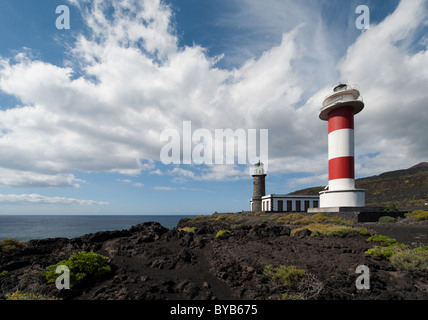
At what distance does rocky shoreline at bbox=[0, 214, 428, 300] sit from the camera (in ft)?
19.0

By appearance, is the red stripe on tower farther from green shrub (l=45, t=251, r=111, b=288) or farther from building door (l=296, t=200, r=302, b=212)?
green shrub (l=45, t=251, r=111, b=288)

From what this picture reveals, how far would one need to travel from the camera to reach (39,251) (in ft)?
36.5

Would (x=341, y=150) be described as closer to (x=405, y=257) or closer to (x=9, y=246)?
(x=405, y=257)

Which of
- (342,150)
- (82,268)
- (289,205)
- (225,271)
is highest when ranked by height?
(342,150)

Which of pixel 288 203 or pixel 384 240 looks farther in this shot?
pixel 288 203

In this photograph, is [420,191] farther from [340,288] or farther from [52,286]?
[52,286]

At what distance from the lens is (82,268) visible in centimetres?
711

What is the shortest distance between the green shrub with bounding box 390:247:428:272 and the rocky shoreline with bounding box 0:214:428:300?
162 mm

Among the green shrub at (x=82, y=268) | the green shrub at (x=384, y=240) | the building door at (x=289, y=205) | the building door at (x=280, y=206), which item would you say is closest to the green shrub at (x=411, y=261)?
the green shrub at (x=384, y=240)

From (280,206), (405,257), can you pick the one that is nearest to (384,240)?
(405,257)

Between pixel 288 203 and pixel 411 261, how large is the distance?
2898 centimetres

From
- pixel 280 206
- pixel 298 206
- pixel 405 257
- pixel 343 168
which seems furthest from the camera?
pixel 298 206

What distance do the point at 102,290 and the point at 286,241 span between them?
325 inches

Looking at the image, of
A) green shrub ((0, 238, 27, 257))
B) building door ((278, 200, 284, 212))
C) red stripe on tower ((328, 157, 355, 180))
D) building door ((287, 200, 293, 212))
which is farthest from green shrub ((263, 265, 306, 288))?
building door ((287, 200, 293, 212))
